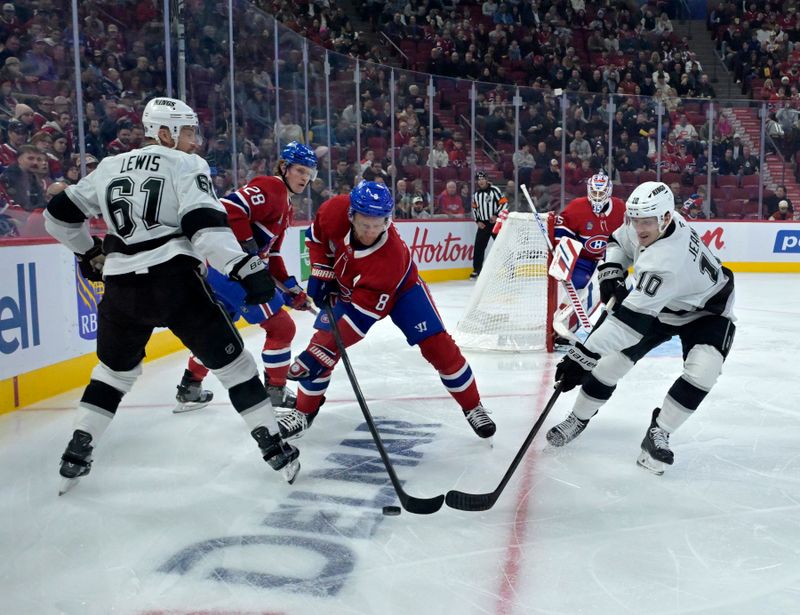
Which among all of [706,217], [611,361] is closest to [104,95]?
[611,361]

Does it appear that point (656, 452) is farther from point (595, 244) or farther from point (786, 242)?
point (786, 242)

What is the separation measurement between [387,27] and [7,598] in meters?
12.9

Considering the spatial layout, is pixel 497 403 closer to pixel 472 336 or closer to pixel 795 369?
pixel 472 336

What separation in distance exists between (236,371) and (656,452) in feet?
4.71

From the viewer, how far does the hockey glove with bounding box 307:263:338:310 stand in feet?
10.1

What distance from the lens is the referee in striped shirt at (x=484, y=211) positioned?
9.52m

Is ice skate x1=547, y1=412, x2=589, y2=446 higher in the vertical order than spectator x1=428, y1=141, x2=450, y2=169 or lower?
lower

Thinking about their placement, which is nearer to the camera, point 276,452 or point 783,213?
point 276,452

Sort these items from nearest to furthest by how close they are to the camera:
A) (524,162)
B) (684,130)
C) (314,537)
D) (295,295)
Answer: (314,537) → (295,295) → (524,162) → (684,130)

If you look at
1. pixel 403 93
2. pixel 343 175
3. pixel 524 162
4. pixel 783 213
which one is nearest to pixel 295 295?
pixel 343 175

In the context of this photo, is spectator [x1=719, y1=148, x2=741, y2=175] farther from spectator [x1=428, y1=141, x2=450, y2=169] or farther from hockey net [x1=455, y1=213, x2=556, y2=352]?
hockey net [x1=455, y1=213, x2=556, y2=352]

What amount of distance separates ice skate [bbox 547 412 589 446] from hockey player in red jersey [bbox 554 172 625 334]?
210 centimetres

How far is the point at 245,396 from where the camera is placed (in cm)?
254

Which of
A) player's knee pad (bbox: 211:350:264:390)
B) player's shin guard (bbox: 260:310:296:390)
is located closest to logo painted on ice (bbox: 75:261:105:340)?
player's shin guard (bbox: 260:310:296:390)
